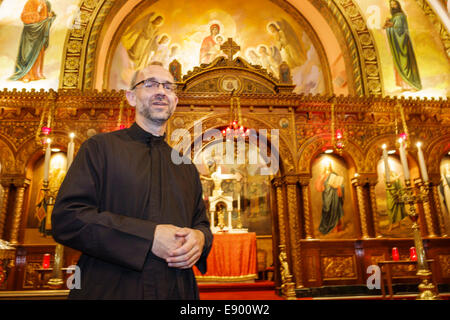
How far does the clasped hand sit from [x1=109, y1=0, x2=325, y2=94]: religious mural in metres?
11.4

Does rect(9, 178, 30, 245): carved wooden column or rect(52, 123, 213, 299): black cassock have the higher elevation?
rect(9, 178, 30, 245): carved wooden column

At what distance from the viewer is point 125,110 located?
872 centimetres

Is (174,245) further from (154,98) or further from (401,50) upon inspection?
(401,50)

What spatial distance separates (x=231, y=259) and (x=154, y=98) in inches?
260

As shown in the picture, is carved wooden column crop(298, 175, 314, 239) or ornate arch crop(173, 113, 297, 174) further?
ornate arch crop(173, 113, 297, 174)

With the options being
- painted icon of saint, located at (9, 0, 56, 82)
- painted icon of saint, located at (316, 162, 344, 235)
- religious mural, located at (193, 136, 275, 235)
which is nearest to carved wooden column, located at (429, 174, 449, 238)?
painted icon of saint, located at (316, 162, 344, 235)

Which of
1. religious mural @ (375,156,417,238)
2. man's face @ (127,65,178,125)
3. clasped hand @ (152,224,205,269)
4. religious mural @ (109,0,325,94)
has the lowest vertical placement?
clasped hand @ (152,224,205,269)

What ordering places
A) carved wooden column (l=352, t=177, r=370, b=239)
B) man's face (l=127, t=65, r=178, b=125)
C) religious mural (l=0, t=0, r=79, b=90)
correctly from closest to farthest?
man's face (l=127, t=65, r=178, b=125) → carved wooden column (l=352, t=177, r=370, b=239) → religious mural (l=0, t=0, r=79, b=90)

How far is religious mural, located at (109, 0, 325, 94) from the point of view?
39.4ft

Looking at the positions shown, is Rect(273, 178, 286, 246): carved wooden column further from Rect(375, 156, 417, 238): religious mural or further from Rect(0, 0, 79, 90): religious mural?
Rect(0, 0, 79, 90): religious mural

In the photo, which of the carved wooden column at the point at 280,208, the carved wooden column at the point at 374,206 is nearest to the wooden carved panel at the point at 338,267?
Result: the carved wooden column at the point at 374,206

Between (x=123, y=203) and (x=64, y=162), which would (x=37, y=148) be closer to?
(x=64, y=162)

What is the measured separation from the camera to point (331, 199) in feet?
29.1

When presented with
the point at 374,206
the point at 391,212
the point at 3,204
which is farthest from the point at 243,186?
the point at 3,204
